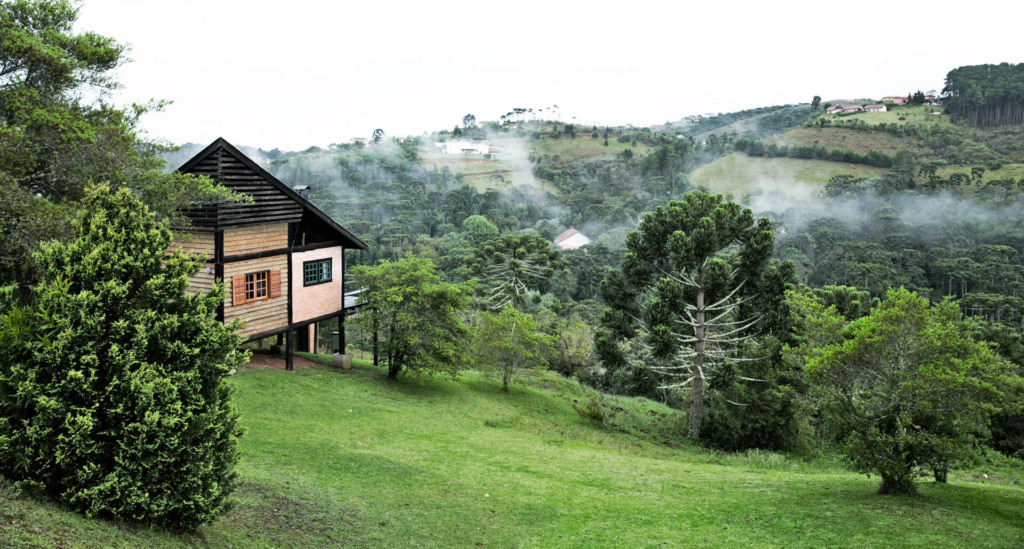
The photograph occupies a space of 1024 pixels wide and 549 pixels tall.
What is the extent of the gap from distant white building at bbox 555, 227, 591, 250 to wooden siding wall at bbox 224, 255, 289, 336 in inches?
2637

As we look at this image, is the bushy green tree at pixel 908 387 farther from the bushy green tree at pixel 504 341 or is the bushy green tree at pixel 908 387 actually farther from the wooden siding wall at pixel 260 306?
the wooden siding wall at pixel 260 306

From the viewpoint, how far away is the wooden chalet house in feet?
57.3

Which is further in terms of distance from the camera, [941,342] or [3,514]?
[941,342]

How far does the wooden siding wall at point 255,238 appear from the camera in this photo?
17953mm

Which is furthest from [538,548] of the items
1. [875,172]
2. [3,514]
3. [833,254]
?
[875,172]

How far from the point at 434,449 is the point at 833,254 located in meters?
61.6

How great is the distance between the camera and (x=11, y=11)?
1271 centimetres

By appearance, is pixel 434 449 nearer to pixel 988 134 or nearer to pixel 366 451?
pixel 366 451

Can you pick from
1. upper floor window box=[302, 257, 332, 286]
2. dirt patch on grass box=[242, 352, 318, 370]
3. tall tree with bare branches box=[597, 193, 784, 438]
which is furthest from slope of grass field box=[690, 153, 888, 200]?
dirt patch on grass box=[242, 352, 318, 370]

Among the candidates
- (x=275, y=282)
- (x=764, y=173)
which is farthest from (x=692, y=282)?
(x=764, y=173)

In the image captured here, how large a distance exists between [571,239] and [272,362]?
232 ft

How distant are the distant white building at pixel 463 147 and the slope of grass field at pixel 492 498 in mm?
142762

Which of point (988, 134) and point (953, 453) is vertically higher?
point (988, 134)

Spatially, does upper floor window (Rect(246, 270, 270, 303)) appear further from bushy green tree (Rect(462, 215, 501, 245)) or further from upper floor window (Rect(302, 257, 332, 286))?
bushy green tree (Rect(462, 215, 501, 245))
